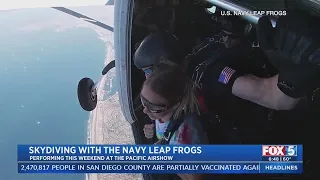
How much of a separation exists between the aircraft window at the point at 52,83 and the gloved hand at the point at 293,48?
0.49m

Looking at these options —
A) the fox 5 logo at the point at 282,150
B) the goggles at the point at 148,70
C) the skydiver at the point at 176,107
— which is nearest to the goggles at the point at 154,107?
the skydiver at the point at 176,107

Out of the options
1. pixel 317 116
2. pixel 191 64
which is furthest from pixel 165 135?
pixel 317 116

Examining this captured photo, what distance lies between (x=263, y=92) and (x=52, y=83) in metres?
0.67

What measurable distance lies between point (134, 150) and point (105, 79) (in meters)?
0.38

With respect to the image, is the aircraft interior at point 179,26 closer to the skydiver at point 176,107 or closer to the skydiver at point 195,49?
the skydiver at point 195,49

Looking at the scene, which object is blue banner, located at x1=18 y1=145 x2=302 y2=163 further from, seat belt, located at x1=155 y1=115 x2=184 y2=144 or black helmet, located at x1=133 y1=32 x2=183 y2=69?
black helmet, located at x1=133 y1=32 x2=183 y2=69

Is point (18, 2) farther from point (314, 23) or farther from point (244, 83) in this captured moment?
point (314, 23)

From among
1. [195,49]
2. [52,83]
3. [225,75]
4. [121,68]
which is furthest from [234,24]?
[52,83]

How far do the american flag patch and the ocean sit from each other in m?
0.42

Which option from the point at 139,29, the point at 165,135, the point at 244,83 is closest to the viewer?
the point at 244,83

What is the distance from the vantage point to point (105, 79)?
1352mm

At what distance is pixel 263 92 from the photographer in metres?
0.86

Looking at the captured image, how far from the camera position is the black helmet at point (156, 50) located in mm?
1188

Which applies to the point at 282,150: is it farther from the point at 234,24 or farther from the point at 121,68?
the point at 121,68
